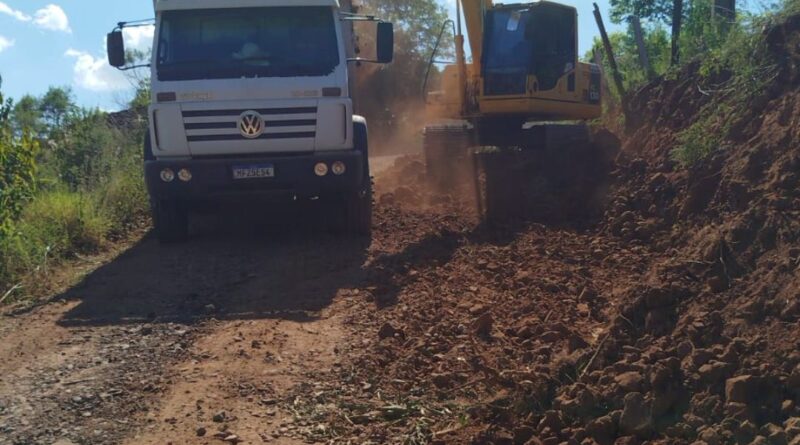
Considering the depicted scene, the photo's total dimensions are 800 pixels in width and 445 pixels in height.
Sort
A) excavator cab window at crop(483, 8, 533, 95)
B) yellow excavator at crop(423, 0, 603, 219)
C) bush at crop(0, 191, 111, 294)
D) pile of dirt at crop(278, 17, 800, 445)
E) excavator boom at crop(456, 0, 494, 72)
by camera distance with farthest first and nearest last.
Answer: excavator boom at crop(456, 0, 494, 72)
excavator cab window at crop(483, 8, 533, 95)
yellow excavator at crop(423, 0, 603, 219)
bush at crop(0, 191, 111, 294)
pile of dirt at crop(278, 17, 800, 445)

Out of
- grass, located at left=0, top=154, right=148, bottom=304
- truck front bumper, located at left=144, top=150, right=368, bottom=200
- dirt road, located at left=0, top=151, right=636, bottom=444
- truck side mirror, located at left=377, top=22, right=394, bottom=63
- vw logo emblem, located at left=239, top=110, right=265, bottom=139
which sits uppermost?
truck side mirror, located at left=377, top=22, right=394, bottom=63

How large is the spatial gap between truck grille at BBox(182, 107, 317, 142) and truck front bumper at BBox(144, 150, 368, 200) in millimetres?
240

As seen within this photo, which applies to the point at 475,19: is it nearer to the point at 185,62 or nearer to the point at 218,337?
the point at 185,62

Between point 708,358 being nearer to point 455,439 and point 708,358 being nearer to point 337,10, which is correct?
point 455,439

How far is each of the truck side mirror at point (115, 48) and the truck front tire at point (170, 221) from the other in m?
1.66

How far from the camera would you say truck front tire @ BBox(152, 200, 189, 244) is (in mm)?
9945

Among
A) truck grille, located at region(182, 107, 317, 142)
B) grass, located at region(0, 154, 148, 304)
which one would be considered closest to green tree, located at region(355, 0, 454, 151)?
grass, located at region(0, 154, 148, 304)

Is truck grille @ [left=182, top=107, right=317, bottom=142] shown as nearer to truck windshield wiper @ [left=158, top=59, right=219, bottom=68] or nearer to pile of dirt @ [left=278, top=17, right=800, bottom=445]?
truck windshield wiper @ [left=158, top=59, right=219, bottom=68]

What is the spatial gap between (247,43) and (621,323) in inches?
221

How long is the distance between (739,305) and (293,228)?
6.63m

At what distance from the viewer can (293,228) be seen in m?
10.8

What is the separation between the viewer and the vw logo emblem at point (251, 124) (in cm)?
913

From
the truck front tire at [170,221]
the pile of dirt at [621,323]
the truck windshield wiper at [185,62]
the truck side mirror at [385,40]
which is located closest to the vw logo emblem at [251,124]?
the truck windshield wiper at [185,62]

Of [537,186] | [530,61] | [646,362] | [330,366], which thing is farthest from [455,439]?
[530,61]
